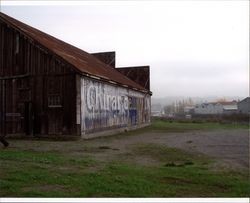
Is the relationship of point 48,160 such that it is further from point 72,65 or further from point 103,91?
point 103,91

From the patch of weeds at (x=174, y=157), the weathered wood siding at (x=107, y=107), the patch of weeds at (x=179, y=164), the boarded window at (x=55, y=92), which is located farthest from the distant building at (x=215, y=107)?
the patch of weeds at (x=179, y=164)

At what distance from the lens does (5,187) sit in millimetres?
7344

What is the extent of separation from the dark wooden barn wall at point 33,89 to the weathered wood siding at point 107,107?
38.2 inches

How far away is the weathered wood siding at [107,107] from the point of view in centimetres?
2042

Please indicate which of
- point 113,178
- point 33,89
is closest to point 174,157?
point 113,178

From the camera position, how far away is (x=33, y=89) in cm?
2072

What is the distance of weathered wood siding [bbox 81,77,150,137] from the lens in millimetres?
20422

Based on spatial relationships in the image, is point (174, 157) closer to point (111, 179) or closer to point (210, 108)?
point (111, 179)

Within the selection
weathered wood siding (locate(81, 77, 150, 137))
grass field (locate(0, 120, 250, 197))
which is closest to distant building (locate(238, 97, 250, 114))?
weathered wood siding (locate(81, 77, 150, 137))

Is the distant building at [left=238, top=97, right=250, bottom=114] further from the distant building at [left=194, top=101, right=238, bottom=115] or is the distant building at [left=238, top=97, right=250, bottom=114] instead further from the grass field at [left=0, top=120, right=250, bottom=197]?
the distant building at [left=194, top=101, right=238, bottom=115]

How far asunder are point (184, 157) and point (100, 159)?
114 inches

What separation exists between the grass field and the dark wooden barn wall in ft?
26.8

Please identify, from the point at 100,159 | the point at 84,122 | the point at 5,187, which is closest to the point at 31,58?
the point at 84,122

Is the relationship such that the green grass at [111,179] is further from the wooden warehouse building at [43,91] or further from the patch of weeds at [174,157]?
the wooden warehouse building at [43,91]
